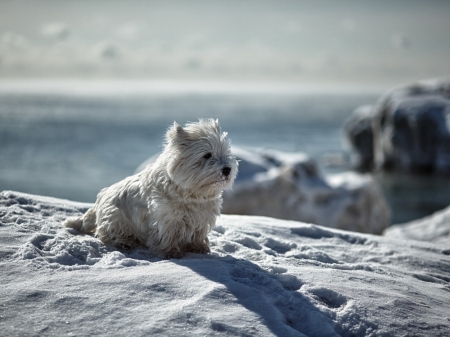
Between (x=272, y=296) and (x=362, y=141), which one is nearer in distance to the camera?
(x=272, y=296)

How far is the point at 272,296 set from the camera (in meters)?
3.84

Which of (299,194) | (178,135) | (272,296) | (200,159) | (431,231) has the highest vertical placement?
(178,135)

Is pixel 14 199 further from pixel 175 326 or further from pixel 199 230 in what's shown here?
pixel 175 326

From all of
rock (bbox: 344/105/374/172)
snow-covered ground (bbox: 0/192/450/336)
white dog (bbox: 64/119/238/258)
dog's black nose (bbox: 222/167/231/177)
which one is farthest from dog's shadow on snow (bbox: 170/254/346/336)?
rock (bbox: 344/105/374/172)

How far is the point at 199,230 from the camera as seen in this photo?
4.72 m

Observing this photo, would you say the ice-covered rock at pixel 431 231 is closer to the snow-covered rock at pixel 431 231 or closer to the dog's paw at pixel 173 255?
the snow-covered rock at pixel 431 231

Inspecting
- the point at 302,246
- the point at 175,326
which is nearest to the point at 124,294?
the point at 175,326

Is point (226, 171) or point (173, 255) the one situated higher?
point (226, 171)

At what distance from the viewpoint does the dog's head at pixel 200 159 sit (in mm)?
4418

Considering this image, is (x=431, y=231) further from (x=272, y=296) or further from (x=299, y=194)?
(x=272, y=296)

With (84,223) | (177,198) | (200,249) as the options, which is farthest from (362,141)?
(177,198)

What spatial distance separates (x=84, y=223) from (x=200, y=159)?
68.6 inches

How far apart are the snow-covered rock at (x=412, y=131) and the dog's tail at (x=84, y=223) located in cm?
3399

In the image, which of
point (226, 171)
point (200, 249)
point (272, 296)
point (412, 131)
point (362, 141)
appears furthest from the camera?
point (362, 141)
